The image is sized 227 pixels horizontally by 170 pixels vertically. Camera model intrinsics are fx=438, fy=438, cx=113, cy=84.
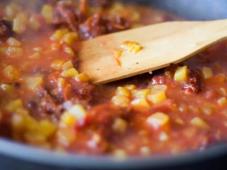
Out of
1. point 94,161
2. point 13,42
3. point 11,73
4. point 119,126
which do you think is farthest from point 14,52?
point 94,161

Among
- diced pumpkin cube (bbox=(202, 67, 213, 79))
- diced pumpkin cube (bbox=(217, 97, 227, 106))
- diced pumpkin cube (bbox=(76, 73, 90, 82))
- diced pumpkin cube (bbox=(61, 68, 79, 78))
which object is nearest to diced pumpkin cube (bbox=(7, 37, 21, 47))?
diced pumpkin cube (bbox=(61, 68, 79, 78))

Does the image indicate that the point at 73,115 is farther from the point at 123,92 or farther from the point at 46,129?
the point at 123,92

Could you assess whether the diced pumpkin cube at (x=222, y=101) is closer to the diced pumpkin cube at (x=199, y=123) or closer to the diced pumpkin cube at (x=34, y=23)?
the diced pumpkin cube at (x=199, y=123)

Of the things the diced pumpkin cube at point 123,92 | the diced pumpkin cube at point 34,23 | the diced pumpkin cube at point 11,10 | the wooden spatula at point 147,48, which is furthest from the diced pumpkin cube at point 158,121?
the diced pumpkin cube at point 11,10

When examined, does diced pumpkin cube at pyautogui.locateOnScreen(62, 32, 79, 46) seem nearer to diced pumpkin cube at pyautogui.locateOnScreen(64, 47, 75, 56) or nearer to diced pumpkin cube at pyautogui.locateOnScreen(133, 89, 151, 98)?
diced pumpkin cube at pyautogui.locateOnScreen(64, 47, 75, 56)

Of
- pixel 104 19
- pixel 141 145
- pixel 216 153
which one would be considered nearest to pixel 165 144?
pixel 141 145

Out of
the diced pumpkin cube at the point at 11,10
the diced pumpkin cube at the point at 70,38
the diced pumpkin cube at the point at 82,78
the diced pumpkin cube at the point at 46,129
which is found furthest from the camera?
the diced pumpkin cube at the point at 11,10
